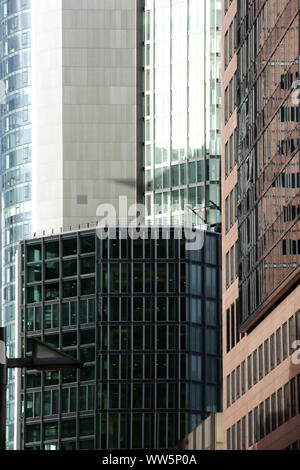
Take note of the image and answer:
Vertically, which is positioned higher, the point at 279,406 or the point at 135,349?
the point at 135,349

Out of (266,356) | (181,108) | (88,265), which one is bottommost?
(266,356)

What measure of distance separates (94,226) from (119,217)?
456 centimetres

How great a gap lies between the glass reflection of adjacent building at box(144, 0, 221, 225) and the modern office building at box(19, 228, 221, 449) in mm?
13065

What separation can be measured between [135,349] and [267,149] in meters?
76.5

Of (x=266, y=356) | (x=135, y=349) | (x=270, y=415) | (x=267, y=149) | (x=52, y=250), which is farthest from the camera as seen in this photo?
(x=52, y=250)

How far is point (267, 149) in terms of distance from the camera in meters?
89.4

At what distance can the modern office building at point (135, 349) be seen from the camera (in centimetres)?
16038

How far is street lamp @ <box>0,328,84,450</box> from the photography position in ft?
Result: 46.7

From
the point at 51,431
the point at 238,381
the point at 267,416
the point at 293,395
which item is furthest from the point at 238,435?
the point at 51,431

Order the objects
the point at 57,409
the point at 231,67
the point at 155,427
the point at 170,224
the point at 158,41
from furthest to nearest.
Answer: the point at 158,41
the point at 170,224
the point at 57,409
the point at 155,427
the point at 231,67

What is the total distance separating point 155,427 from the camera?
159 meters

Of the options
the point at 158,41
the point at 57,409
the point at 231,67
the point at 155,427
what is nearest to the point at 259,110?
the point at 231,67

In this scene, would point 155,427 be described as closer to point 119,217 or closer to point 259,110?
point 119,217

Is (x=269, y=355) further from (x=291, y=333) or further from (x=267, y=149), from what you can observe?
(x=267, y=149)
